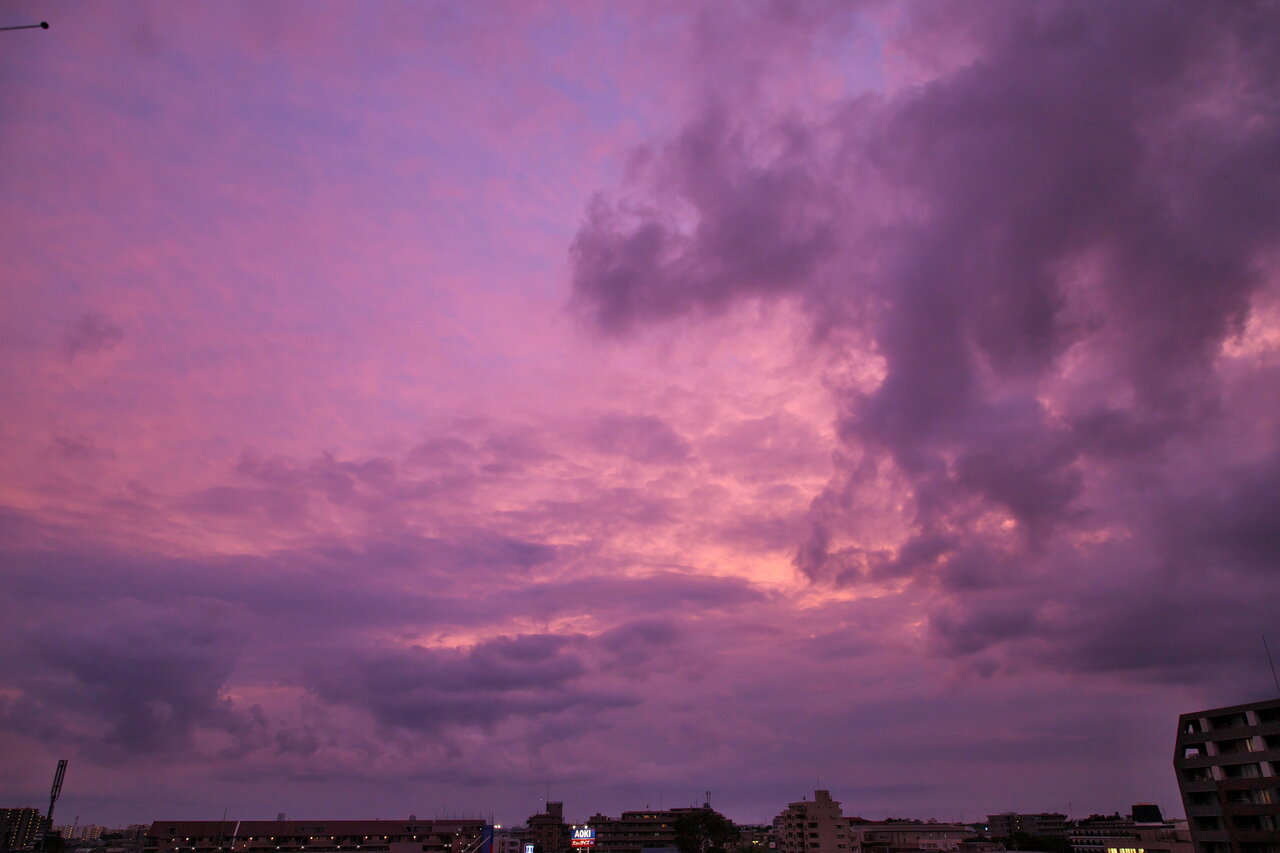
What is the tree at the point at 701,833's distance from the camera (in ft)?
547

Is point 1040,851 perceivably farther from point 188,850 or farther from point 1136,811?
point 188,850

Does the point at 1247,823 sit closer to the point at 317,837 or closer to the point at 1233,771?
the point at 1233,771

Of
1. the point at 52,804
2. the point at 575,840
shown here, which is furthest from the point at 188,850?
the point at 575,840

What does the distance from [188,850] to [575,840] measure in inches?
3305

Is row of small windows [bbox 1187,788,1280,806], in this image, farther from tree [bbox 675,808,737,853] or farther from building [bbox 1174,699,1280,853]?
tree [bbox 675,808,737,853]

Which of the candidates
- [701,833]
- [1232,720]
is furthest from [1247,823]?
[701,833]

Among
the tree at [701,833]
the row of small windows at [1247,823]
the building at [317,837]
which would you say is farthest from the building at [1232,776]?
the building at [317,837]

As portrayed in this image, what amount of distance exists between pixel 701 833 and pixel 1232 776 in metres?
109

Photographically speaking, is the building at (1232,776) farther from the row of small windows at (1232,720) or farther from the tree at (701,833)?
the tree at (701,833)

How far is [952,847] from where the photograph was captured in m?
192

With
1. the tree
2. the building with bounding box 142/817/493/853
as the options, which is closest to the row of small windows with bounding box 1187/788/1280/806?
the tree

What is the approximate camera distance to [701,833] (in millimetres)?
171500

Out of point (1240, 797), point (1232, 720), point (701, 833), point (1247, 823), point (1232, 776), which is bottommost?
point (701, 833)

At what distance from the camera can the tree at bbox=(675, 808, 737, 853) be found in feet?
547
